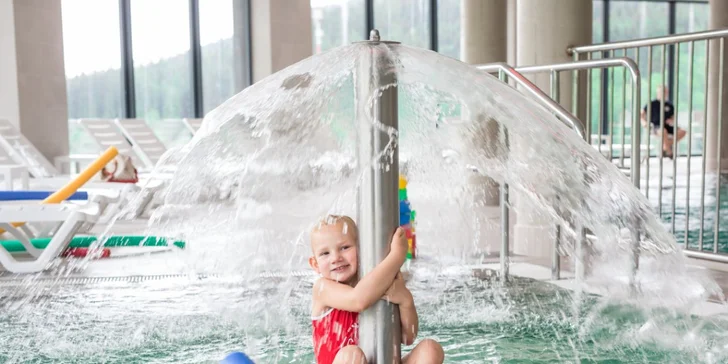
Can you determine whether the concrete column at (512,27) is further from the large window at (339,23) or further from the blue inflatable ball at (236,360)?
the blue inflatable ball at (236,360)

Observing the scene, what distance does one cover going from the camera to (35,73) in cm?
1168

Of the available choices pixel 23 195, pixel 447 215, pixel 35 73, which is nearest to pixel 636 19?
pixel 35 73

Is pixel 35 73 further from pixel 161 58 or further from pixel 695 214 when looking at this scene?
pixel 695 214

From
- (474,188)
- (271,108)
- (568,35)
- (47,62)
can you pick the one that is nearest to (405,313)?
(271,108)

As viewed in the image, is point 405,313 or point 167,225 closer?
point 405,313

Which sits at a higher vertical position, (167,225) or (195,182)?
(195,182)

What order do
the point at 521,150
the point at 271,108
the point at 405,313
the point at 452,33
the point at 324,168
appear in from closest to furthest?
the point at 405,313, the point at 271,108, the point at 521,150, the point at 324,168, the point at 452,33

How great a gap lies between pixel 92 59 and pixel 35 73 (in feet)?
10.1

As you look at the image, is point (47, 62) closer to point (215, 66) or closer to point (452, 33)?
point (215, 66)

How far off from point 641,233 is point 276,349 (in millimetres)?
2327

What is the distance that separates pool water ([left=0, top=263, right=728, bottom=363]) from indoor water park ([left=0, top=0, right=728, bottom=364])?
19 millimetres

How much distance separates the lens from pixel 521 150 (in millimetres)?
5387

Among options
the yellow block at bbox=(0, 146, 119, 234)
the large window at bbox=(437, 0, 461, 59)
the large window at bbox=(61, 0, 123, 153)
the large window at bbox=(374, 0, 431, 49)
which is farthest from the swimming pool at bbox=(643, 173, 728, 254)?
the large window at bbox=(61, 0, 123, 153)

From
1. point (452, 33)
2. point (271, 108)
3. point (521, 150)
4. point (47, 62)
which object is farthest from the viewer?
point (452, 33)
